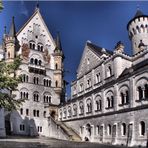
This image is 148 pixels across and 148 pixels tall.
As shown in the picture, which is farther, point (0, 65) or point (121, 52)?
point (121, 52)

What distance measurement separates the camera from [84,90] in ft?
180

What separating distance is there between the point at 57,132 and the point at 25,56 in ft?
63.6

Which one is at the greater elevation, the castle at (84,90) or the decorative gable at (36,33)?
the decorative gable at (36,33)

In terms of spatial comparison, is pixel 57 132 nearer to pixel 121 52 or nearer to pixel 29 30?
pixel 121 52

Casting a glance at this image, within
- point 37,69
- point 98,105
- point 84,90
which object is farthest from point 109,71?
point 37,69

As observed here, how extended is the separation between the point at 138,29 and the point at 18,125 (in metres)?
34.1

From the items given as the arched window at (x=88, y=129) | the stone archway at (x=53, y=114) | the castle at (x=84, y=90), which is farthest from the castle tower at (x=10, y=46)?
the arched window at (x=88, y=129)

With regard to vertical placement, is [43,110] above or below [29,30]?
below

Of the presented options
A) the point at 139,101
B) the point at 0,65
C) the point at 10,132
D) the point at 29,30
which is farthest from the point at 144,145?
the point at 29,30

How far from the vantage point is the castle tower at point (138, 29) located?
6197cm

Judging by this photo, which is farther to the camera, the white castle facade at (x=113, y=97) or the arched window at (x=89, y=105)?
the arched window at (x=89, y=105)

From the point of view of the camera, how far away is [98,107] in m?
45.8

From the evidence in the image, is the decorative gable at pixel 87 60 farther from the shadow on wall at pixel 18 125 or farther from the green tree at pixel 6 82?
the green tree at pixel 6 82

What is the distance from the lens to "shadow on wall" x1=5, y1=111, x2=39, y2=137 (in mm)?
56275
